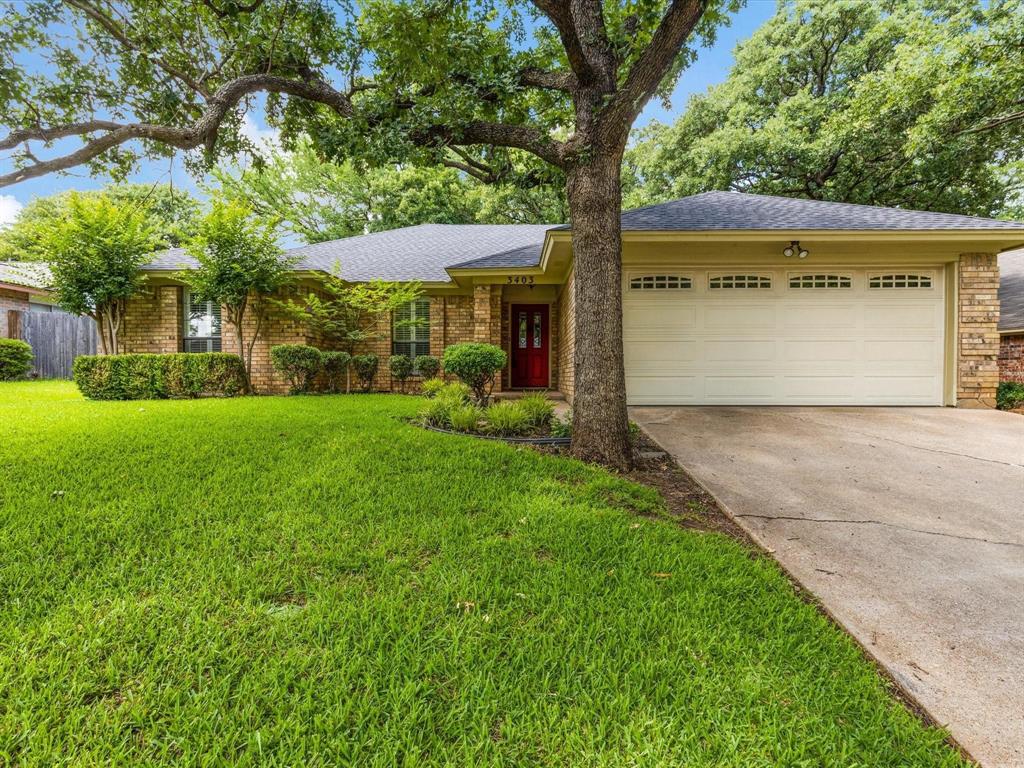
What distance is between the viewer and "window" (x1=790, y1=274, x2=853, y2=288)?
22.9 feet

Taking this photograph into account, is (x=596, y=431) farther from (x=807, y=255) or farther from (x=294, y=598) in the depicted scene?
(x=807, y=255)

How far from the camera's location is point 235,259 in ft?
27.3

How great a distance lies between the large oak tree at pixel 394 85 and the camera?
13.0 ft

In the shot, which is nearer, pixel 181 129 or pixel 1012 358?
pixel 181 129

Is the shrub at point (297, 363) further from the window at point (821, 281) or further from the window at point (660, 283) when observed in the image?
the window at point (821, 281)

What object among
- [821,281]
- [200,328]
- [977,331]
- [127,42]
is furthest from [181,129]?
[977,331]

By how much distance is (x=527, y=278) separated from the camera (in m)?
9.23

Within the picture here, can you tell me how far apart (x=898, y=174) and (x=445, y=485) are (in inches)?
660

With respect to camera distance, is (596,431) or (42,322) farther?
(42,322)

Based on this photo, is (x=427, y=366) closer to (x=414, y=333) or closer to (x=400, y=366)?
(x=400, y=366)

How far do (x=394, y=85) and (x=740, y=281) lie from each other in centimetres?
587

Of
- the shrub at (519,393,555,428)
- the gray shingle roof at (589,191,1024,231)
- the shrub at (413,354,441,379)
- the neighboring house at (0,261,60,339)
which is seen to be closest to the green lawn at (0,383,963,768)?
the shrub at (519,393,555,428)

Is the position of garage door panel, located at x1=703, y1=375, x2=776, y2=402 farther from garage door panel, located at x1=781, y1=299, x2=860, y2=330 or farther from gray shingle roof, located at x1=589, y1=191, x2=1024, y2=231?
gray shingle roof, located at x1=589, y1=191, x2=1024, y2=231

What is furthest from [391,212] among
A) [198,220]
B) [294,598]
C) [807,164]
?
[294,598]
